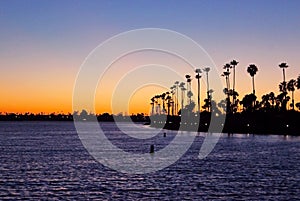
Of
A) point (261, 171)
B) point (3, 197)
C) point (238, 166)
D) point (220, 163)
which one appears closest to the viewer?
point (3, 197)

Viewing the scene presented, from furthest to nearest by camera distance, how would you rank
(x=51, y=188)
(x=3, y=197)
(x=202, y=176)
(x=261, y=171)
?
(x=261, y=171)
(x=202, y=176)
(x=51, y=188)
(x=3, y=197)

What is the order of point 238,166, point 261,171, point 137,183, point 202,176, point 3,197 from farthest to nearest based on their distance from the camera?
point 238,166
point 261,171
point 202,176
point 137,183
point 3,197

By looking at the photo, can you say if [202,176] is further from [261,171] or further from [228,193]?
[228,193]

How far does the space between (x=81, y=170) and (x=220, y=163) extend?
62.1 feet

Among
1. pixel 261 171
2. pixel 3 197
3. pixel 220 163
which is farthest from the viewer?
pixel 220 163

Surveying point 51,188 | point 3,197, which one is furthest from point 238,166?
point 3,197

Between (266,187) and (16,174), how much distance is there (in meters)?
25.4

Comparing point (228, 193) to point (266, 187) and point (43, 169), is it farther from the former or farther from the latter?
point (43, 169)

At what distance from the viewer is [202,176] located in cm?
5325

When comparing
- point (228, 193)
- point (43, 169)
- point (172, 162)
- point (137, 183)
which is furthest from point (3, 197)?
point (172, 162)

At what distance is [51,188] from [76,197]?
5.23 meters

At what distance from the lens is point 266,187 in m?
44.7

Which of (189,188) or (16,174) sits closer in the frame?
(189,188)

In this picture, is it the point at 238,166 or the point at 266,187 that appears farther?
the point at 238,166
